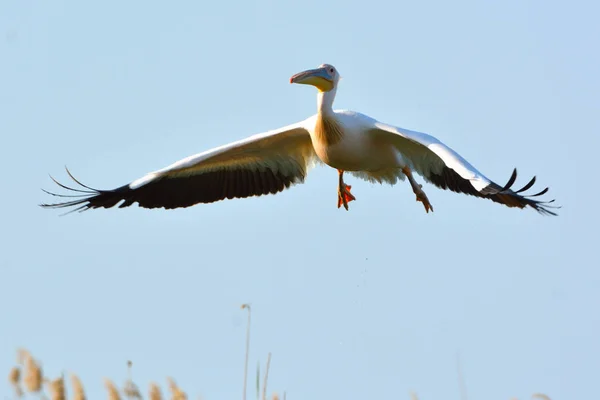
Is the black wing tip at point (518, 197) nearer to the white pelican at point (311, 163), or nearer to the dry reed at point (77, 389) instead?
the white pelican at point (311, 163)

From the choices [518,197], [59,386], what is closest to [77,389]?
[59,386]

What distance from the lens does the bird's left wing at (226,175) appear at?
1166 cm

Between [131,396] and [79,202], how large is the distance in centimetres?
708

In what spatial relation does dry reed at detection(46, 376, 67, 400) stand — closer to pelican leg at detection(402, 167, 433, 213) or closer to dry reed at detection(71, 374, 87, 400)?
dry reed at detection(71, 374, 87, 400)

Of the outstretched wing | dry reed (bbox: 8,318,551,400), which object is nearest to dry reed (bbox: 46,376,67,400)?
dry reed (bbox: 8,318,551,400)

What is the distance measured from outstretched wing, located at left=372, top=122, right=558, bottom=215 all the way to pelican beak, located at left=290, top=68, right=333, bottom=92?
2.37ft

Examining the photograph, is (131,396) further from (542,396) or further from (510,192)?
(510,192)

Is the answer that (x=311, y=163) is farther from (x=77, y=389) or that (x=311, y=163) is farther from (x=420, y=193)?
(x=77, y=389)

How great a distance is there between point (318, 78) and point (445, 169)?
175cm

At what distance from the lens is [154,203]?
12203mm

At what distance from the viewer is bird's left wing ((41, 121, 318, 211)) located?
11664 millimetres

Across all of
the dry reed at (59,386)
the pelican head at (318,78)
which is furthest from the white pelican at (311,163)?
the dry reed at (59,386)

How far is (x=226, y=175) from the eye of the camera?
12.5 meters

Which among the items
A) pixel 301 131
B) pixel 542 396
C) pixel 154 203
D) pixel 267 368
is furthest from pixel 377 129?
pixel 542 396
